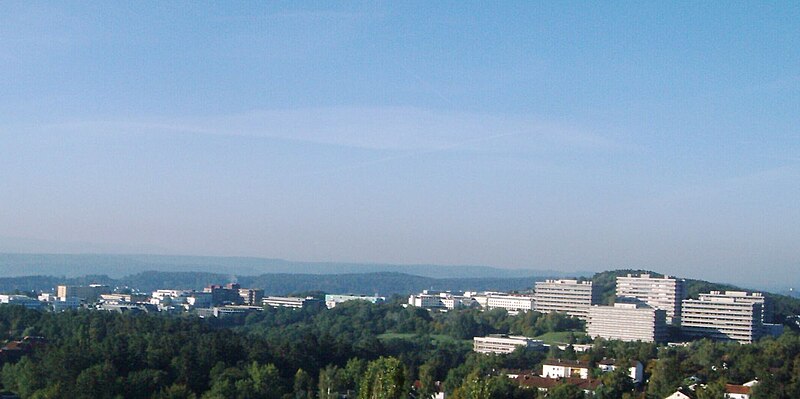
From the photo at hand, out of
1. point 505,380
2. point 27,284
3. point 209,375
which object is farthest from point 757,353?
point 27,284

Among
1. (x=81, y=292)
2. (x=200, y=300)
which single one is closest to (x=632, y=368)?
(x=200, y=300)

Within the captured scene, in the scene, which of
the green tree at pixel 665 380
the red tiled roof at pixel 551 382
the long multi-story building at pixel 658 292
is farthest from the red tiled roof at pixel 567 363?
the long multi-story building at pixel 658 292

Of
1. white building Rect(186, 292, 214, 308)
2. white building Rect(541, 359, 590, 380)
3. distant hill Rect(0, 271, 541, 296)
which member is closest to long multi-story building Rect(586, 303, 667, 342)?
white building Rect(541, 359, 590, 380)

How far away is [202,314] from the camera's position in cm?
8806

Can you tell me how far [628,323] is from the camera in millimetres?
63969

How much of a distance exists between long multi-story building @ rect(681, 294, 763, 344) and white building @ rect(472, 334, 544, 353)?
1197cm

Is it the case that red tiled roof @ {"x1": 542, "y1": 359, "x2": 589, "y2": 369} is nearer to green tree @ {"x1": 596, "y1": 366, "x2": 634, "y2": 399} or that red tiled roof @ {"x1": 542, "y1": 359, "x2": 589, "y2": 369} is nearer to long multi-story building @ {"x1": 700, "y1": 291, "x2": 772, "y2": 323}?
green tree @ {"x1": 596, "y1": 366, "x2": 634, "y2": 399}

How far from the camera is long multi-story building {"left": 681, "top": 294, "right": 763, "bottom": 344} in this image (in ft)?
208

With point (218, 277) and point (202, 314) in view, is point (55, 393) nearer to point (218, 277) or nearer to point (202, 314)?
point (202, 314)

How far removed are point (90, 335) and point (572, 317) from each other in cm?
3921

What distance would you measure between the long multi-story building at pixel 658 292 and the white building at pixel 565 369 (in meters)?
28.2

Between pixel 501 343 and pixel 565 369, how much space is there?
671 inches

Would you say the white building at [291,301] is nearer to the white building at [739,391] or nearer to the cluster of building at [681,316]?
the cluster of building at [681,316]

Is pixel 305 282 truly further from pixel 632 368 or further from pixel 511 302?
pixel 632 368
